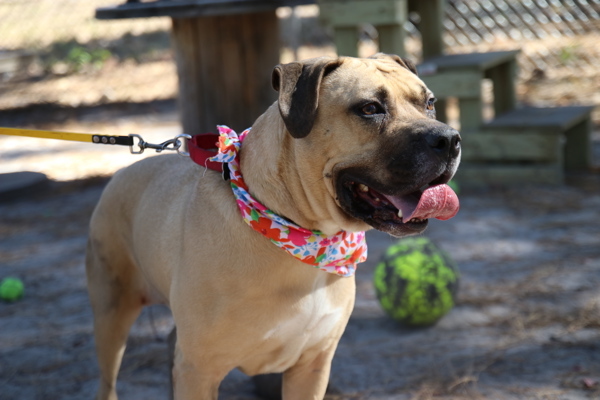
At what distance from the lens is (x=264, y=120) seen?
278 cm

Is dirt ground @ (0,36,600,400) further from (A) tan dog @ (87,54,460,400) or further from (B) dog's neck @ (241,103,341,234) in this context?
Result: (B) dog's neck @ (241,103,341,234)

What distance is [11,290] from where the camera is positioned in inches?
198

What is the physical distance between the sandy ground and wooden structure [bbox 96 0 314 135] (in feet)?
5.25

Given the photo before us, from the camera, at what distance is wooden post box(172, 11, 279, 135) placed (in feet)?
21.0

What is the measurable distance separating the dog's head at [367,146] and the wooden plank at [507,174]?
15.5 feet

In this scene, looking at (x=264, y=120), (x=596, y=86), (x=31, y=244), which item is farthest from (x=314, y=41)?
(x=264, y=120)

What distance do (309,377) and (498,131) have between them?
4.64 m

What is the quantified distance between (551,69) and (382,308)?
8240 millimetres

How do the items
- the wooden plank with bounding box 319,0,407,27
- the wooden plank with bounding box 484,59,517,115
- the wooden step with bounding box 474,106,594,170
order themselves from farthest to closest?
the wooden plank with bounding box 484,59,517,115
the wooden step with bounding box 474,106,594,170
the wooden plank with bounding box 319,0,407,27

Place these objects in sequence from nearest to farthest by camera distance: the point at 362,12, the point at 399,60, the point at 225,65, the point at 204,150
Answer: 1. the point at 204,150
2. the point at 399,60
3. the point at 225,65
4. the point at 362,12

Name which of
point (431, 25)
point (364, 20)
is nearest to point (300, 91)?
point (364, 20)

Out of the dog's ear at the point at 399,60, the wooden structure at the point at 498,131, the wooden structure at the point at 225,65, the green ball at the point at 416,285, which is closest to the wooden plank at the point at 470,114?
the wooden structure at the point at 498,131

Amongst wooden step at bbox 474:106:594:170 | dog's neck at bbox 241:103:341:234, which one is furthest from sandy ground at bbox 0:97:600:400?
dog's neck at bbox 241:103:341:234

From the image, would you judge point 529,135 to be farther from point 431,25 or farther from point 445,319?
point 445,319
